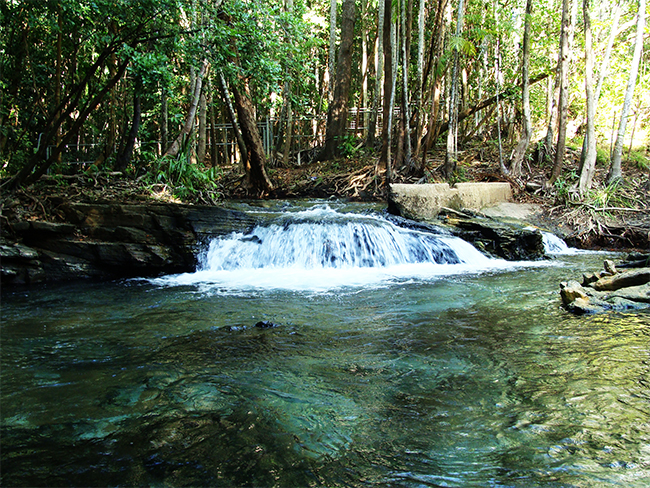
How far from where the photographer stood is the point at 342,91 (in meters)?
17.8

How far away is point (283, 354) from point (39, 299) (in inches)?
176

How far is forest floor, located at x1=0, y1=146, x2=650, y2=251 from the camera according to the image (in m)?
9.34

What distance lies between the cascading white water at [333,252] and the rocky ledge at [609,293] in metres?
2.54

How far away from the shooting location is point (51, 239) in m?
8.29

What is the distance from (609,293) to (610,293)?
0.01 m

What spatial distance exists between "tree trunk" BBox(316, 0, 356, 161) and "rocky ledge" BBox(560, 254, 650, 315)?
13035mm

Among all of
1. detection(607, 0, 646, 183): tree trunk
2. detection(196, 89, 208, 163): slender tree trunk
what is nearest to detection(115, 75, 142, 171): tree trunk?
detection(196, 89, 208, 163): slender tree trunk

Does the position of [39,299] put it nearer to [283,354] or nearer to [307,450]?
[283,354]

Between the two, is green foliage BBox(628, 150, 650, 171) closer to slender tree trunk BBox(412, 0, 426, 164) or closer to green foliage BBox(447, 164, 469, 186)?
green foliage BBox(447, 164, 469, 186)

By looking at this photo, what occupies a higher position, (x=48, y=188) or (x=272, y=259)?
(x=48, y=188)

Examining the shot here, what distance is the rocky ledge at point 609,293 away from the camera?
16.8 ft

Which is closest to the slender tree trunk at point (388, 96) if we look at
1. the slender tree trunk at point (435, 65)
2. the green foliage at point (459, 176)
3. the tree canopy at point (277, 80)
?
the tree canopy at point (277, 80)

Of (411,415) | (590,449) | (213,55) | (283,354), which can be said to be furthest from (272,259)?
(590,449)

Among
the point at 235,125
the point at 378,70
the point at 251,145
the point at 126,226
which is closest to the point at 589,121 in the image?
the point at 378,70
